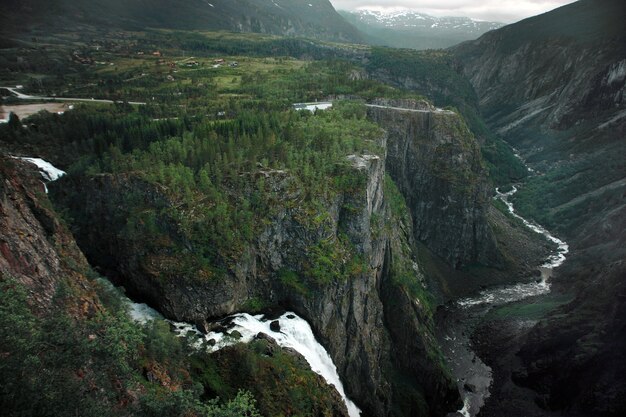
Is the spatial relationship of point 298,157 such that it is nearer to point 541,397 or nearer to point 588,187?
point 541,397

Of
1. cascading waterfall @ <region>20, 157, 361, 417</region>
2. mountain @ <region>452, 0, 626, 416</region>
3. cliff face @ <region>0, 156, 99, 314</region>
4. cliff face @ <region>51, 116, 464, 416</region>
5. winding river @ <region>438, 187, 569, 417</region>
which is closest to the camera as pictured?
cliff face @ <region>0, 156, 99, 314</region>

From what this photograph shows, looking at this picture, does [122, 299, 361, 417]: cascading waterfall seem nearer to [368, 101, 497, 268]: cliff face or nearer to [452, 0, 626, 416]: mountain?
[452, 0, 626, 416]: mountain

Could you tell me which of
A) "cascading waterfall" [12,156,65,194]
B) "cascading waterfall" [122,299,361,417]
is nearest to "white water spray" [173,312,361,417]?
"cascading waterfall" [122,299,361,417]

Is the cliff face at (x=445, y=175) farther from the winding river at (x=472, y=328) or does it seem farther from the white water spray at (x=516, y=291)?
the winding river at (x=472, y=328)

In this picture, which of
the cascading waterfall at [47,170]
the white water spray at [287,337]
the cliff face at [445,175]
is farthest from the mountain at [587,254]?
the cascading waterfall at [47,170]

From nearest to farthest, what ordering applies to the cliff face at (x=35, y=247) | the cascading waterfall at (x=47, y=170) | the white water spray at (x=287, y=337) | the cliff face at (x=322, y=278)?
the cliff face at (x=35, y=247) < the white water spray at (x=287, y=337) < the cliff face at (x=322, y=278) < the cascading waterfall at (x=47, y=170)

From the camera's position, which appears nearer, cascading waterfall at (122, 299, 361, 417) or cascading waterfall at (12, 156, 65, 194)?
cascading waterfall at (122, 299, 361, 417)

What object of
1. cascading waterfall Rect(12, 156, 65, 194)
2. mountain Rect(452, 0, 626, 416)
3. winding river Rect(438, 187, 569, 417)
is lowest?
winding river Rect(438, 187, 569, 417)

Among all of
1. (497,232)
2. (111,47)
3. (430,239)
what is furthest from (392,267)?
Result: (111,47)
